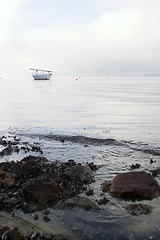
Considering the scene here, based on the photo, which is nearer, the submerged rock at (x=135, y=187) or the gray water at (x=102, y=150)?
the gray water at (x=102, y=150)

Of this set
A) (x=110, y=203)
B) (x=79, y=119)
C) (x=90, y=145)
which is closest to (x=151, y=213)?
(x=110, y=203)

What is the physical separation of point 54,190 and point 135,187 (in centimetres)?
410

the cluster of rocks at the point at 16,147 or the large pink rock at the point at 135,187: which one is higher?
the cluster of rocks at the point at 16,147

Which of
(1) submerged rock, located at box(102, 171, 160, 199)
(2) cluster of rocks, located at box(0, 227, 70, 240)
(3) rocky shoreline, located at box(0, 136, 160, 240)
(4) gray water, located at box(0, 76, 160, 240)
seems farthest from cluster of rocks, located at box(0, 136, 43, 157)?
(2) cluster of rocks, located at box(0, 227, 70, 240)

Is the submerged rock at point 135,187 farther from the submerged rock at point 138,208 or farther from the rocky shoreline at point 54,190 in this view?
the submerged rock at point 138,208

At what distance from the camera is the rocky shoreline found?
11.2 meters

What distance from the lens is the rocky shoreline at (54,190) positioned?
1116 centimetres

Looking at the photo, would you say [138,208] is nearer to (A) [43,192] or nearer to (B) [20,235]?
(A) [43,192]

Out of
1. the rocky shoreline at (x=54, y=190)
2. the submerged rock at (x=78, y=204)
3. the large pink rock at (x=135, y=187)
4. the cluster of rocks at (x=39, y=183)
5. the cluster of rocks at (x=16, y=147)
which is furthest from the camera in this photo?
the cluster of rocks at (x=16, y=147)

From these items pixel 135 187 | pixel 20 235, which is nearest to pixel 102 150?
pixel 135 187

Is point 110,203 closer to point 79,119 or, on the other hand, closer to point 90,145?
point 90,145

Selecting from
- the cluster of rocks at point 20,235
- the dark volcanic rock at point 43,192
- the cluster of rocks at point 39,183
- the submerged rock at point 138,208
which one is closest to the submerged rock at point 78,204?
the cluster of rocks at point 39,183

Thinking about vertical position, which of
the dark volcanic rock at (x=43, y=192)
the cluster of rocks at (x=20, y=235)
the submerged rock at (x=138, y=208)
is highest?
the dark volcanic rock at (x=43, y=192)

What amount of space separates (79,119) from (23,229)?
97.2 feet
